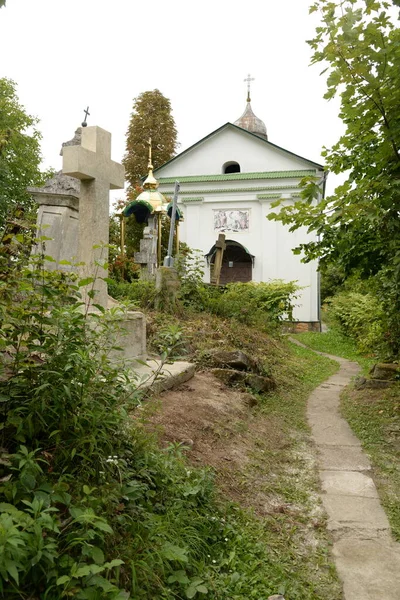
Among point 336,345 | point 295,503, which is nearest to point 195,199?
point 336,345

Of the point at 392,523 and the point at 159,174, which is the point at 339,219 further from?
the point at 159,174

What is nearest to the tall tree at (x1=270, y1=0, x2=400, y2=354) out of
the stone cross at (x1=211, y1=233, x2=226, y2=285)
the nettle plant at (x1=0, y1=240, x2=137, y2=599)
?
the nettle plant at (x1=0, y1=240, x2=137, y2=599)

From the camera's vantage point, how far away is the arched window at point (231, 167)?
72.6 feet

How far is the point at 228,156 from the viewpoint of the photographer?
72.1ft

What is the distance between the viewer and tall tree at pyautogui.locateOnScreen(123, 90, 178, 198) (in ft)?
91.3

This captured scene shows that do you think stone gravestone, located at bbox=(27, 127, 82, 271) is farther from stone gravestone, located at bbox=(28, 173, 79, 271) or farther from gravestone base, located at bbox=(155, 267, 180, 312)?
gravestone base, located at bbox=(155, 267, 180, 312)

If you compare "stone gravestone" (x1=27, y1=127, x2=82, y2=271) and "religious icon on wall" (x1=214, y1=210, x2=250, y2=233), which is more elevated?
"religious icon on wall" (x1=214, y1=210, x2=250, y2=233)

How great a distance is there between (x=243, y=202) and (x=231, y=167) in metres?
2.21

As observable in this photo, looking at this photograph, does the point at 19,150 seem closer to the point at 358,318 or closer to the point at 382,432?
the point at 358,318

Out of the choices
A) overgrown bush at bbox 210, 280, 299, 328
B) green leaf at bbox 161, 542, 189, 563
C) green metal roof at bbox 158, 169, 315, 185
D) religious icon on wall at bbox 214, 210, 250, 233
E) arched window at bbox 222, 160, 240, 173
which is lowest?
green leaf at bbox 161, 542, 189, 563

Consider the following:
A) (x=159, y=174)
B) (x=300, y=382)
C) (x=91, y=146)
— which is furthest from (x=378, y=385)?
(x=159, y=174)

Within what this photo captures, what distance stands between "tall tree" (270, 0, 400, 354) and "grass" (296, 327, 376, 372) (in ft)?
24.3

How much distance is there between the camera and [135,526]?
232 centimetres

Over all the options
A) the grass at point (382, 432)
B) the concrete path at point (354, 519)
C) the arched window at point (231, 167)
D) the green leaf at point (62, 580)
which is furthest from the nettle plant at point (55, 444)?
the arched window at point (231, 167)
